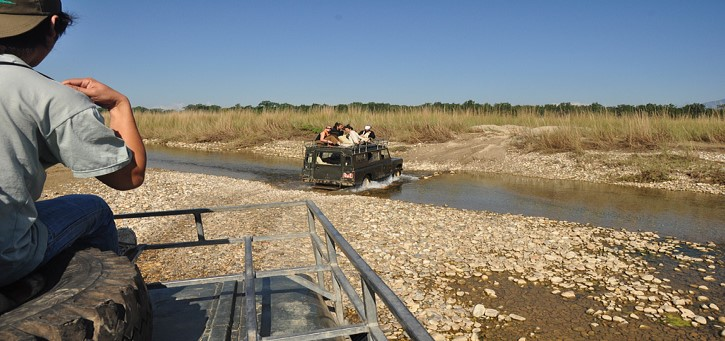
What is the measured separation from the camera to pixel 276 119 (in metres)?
37.4

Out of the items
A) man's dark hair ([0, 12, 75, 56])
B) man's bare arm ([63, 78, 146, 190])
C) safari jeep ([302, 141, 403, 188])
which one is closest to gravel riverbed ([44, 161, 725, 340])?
safari jeep ([302, 141, 403, 188])

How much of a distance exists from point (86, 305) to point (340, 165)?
48.0 ft

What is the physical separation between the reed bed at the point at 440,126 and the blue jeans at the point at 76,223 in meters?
25.7

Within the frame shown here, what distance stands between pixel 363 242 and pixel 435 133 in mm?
22959

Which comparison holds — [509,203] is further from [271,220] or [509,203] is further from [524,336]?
[524,336]

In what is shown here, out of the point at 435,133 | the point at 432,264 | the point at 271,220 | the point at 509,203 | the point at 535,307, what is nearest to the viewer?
the point at 535,307

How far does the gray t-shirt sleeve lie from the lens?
160 centimetres

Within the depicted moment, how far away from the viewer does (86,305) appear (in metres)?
1.59

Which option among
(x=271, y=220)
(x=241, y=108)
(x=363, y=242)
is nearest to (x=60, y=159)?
(x=363, y=242)

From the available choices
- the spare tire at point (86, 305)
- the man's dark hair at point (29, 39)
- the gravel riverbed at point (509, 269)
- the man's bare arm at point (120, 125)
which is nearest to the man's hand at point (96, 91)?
the man's bare arm at point (120, 125)

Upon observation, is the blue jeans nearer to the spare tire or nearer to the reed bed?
the spare tire

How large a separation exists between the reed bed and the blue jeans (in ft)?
84.5

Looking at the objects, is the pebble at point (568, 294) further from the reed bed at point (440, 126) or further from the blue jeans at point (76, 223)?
the reed bed at point (440, 126)

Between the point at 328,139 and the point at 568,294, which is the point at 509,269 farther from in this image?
the point at 328,139
